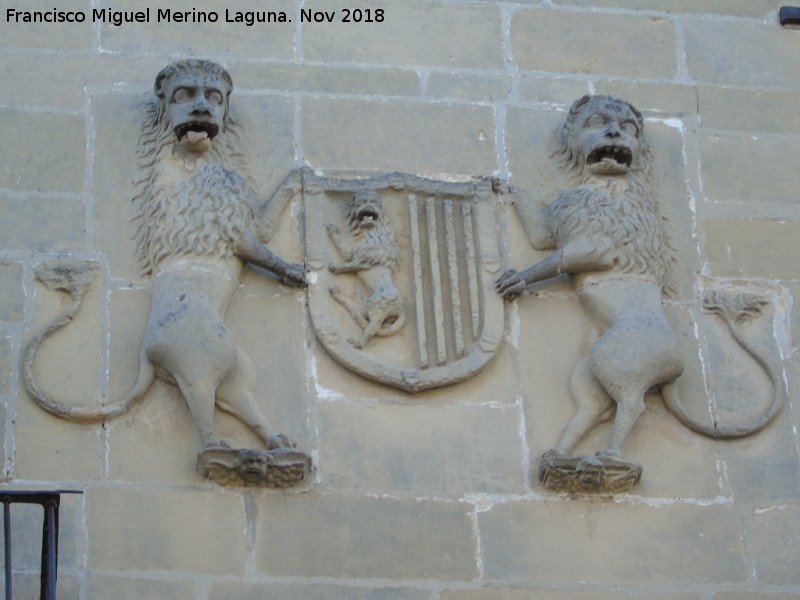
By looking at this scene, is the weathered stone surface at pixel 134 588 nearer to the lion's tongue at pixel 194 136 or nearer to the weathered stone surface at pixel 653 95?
the lion's tongue at pixel 194 136

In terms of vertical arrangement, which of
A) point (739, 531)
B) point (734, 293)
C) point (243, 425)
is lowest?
point (739, 531)

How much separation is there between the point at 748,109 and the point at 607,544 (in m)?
1.88

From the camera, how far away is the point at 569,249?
6578 mm

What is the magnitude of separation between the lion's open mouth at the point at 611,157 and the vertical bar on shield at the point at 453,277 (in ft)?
1.70

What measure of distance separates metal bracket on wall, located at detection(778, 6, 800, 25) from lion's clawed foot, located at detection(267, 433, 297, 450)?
2.64 metres

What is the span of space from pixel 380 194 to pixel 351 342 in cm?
59

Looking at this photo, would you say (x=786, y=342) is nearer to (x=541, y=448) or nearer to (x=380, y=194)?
(x=541, y=448)

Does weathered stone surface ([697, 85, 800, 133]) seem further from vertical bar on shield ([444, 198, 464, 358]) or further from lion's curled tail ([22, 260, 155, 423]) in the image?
lion's curled tail ([22, 260, 155, 423])

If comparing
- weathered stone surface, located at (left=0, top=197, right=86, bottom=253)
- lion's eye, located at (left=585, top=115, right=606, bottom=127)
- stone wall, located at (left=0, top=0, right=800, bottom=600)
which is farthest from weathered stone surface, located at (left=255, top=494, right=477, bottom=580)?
lion's eye, located at (left=585, top=115, right=606, bottom=127)

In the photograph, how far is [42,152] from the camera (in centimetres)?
667

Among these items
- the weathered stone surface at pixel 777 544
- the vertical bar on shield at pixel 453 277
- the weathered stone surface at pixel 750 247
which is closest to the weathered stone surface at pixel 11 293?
the vertical bar on shield at pixel 453 277

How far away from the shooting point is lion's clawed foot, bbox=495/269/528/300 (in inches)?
257

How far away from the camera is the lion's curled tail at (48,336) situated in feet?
20.2

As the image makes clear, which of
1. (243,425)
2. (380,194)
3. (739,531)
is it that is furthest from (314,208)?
(739,531)
